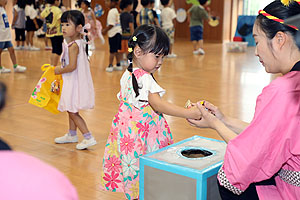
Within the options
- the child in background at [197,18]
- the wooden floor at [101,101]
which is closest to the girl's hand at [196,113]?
the wooden floor at [101,101]

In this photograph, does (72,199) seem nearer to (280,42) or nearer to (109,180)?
(280,42)

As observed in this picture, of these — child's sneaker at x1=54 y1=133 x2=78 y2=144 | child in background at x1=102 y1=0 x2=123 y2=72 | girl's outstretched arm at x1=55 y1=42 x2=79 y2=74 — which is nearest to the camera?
girl's outstretched arm at x1=55 y1=42 x2=79 y2=74

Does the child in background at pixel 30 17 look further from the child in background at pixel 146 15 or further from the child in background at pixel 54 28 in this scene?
the child in background at pixel 54 28

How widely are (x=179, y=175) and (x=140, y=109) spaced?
597mm

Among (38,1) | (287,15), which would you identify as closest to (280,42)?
(287,15)

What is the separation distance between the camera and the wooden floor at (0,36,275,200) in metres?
3.34

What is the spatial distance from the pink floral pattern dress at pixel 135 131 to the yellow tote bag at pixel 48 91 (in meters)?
1.34

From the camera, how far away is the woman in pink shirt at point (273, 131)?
58.6 inches

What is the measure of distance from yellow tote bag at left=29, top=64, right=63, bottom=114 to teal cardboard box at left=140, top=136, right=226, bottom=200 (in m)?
1.77

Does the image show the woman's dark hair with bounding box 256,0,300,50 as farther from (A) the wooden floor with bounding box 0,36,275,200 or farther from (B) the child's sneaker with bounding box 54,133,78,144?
(B) the child's sneaker with bounding box 54,133,78,144

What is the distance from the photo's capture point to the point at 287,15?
1.54 m

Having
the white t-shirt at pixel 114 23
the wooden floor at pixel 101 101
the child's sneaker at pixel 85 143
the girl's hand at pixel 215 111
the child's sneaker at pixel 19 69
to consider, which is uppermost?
the white t-shirt at pixel 114 23

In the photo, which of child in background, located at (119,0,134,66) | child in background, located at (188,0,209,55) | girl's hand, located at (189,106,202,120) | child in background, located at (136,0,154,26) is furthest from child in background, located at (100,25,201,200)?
child in background, located at (188,0,209,55)

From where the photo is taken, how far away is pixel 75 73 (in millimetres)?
3604
